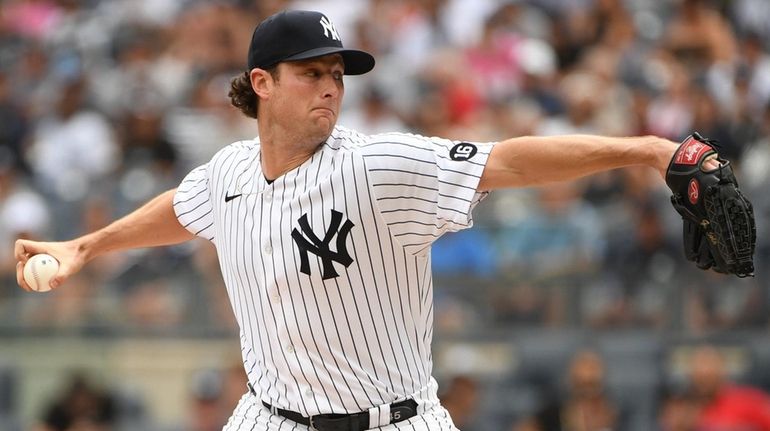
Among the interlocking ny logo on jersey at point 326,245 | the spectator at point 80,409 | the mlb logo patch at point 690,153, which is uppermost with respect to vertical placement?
the mlb logo patch at point 690,153

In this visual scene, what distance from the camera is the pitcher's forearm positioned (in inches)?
180

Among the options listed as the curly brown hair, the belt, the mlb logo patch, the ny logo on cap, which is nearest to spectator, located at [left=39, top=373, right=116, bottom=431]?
the curly brown hair

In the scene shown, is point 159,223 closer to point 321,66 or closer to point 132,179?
point 321,66

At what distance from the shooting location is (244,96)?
4383 mm

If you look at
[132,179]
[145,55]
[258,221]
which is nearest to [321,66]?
[258,221]

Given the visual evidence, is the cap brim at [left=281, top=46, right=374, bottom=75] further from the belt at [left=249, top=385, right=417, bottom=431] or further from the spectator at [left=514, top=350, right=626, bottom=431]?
the spectator at [left=514, top=350, right=626, bottom=431]

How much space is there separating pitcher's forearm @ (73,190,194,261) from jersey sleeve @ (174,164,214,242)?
5 centimetres

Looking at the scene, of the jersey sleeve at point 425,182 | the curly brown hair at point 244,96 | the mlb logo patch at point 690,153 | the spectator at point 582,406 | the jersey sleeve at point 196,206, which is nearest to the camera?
the mlb logo patch at point 690,153

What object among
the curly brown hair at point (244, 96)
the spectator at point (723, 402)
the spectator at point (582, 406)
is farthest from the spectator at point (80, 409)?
the curly brown hair at point (244, 96)

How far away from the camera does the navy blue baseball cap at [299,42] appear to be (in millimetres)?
4012

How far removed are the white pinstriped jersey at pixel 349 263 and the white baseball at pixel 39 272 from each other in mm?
597

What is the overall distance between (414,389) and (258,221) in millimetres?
720

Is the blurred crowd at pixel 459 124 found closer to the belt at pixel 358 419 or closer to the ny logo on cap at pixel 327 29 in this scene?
the belt at pixel 358 419

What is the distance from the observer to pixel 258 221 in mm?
4133
